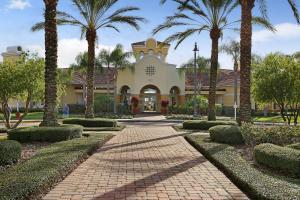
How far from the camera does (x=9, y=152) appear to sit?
10.2 m

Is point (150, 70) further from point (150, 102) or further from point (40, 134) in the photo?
point (40, 134)

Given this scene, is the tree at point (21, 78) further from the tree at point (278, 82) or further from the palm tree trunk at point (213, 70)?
the tree at point (278, 82)

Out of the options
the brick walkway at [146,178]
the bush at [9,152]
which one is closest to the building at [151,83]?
the brick walkway at [146,178]

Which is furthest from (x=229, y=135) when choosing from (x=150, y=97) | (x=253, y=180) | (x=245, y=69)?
(x=150, y=97)

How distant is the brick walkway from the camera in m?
7.58

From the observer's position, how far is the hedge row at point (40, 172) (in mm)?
6697

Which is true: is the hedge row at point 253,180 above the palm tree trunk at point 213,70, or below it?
below

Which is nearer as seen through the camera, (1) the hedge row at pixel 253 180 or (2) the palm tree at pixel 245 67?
(1) the hedge row at pixel 253 180

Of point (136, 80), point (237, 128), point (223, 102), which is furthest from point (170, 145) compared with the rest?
point (223, 102)

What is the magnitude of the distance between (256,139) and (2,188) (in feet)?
30.4

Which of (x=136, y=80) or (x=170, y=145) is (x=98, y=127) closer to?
(x=170, y=145)

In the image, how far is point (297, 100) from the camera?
2555 cm

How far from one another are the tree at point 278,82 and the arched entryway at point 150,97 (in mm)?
28159

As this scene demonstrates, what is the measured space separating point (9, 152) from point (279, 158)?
6.36m
